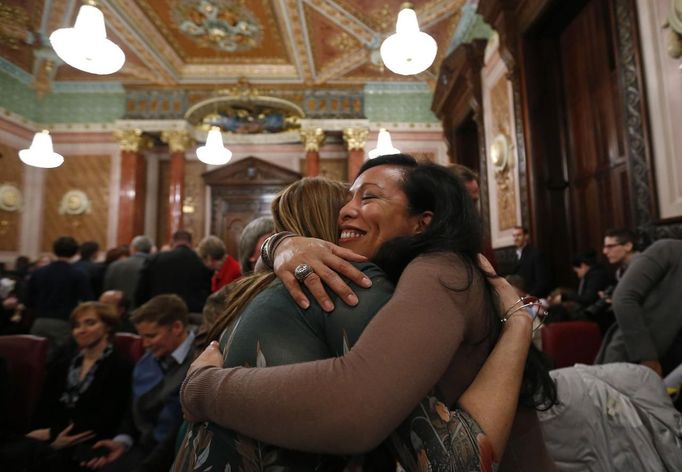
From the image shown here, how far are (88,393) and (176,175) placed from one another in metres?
8.24

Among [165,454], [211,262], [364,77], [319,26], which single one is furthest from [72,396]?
[364,77]

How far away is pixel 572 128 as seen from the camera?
4.69 metres

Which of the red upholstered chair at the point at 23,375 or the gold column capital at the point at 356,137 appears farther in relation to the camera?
the gold column capital at the point at 356,137

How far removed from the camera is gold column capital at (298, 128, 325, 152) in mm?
9875

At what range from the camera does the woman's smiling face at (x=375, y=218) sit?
3.43 feet

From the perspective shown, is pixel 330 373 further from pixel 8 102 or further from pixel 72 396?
pixel 8 102

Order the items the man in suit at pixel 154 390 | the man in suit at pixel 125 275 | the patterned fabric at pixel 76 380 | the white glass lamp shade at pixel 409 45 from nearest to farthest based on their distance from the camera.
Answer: the man in suit at pixel 154 390 < the patterned fabric at pixel 76 380 < the white glass lamp shade at pixel 409 45 < the man in suit at pixel 125 275

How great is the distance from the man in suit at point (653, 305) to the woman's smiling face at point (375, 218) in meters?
1.90

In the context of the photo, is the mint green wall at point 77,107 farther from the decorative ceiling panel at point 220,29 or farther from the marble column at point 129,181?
the decorative ceiling panel at point 220,29

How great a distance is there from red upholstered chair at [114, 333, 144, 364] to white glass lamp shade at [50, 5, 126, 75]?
203cm

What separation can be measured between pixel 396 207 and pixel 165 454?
1.71 metres

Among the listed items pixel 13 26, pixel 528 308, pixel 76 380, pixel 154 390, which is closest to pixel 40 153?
pixel 76 380

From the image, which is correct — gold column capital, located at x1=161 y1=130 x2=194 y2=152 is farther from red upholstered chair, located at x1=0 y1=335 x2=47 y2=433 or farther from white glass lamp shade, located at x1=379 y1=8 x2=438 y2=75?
red upholstered chair, located at x1=0 y1=335 x2=47 y2=433

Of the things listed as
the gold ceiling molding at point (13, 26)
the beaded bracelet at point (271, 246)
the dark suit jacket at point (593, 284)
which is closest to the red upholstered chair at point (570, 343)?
the dark suit jacket at point (593, 284)
